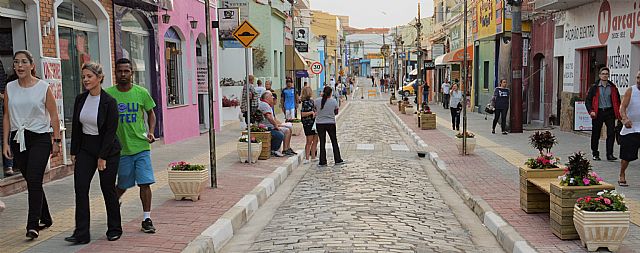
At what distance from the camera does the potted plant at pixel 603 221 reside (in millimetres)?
5566

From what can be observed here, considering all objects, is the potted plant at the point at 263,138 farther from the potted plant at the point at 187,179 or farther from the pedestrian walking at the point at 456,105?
the pedestrian walking at the point at 456,105

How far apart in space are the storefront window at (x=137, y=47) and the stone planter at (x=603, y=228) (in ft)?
34.7

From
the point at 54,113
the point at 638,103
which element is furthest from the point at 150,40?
the point at 638,103

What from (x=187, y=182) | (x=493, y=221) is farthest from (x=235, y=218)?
(x=493, y=221)

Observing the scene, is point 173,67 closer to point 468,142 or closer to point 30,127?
point 468,142

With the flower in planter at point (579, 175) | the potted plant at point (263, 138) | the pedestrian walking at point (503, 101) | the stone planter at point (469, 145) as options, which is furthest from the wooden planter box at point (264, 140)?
the pedestrian walking at point (503, 101)

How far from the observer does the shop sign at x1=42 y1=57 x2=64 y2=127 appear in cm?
970

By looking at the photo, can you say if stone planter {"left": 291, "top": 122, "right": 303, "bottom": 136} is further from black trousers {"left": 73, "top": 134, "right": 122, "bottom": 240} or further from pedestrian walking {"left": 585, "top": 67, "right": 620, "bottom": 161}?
black trousers {"left": 73, "top": 134, "right": 122, "bottom": 240}

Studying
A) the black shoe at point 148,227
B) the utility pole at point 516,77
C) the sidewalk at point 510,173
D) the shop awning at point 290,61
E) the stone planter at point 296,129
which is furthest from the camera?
the shop awning at point 290,61

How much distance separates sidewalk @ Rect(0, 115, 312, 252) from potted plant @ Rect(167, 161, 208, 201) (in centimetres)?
13

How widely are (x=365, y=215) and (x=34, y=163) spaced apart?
369cm

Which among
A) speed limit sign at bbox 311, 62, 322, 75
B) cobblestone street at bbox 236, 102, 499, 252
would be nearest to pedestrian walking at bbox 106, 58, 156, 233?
cobblestone street at bbox 236, 102, 499, 252

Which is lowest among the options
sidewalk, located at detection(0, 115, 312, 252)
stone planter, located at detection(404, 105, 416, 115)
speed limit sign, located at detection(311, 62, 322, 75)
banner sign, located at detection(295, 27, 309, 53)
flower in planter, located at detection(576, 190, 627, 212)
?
stone planter, located at detection(404, 105, 416, 115)

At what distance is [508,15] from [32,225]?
18.6 m
